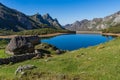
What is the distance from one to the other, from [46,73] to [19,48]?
136 ft

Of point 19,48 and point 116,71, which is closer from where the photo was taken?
point 116,71

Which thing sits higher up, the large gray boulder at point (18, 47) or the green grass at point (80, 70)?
the green grass at point (80, 70)

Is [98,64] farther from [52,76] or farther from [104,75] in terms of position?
[52,76]

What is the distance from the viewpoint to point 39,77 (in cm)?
2142

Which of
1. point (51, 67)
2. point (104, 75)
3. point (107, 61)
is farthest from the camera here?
point (51, 67)

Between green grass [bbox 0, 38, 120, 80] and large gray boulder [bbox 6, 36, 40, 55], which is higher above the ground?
green grass [bbox 0, 38, 120, 80]

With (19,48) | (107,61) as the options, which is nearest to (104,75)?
(107,61)

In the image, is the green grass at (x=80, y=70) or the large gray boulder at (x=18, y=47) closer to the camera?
the green grass at (x=80, y=70)

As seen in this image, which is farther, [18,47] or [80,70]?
[18,47]

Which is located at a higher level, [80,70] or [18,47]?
[80,70]

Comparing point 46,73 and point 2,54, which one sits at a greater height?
point 46,73

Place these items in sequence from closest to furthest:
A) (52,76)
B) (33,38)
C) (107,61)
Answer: (52,76), (107,61), (33,38)

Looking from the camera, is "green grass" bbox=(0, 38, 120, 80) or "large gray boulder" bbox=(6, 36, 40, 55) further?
"large gray boulder" bbox=(6, 36, 40, 55)

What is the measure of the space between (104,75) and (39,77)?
5841 mm
